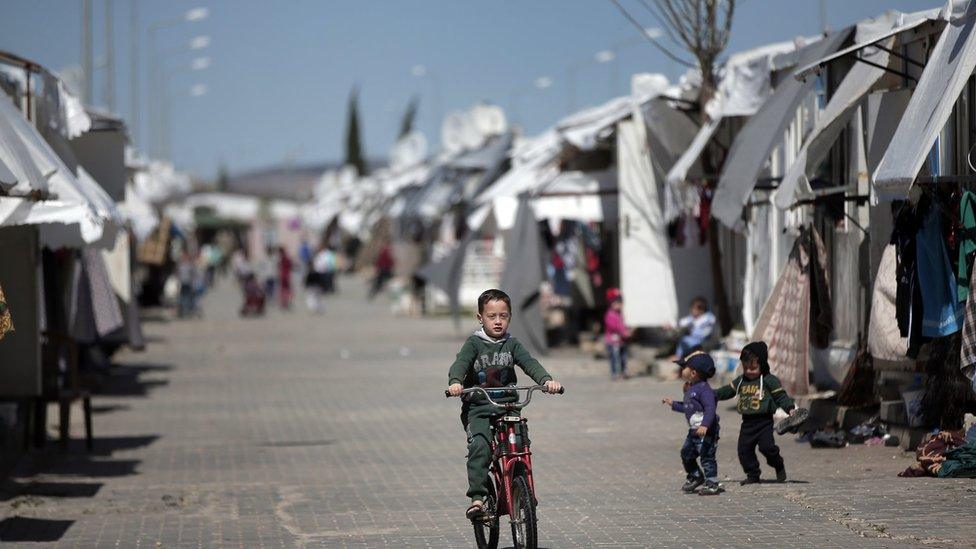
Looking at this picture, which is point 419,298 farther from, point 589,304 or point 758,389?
point 758,389

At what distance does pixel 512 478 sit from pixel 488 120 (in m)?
29.2

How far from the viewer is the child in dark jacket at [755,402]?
10.5m

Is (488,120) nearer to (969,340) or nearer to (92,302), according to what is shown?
(92,302)

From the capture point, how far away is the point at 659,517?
378 inches

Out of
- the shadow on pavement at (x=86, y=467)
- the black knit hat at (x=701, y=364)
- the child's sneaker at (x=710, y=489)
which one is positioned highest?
the black knit hat at (x=701, y=364)

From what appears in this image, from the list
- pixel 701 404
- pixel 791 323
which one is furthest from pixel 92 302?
pixel 701 404

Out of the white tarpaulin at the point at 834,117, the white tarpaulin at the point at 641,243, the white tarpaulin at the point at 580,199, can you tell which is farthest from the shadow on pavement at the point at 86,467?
the white tarpaulin at the point at 580,199

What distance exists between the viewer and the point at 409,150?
57344 mm

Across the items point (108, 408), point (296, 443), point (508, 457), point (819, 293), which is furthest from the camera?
point (108, 408)

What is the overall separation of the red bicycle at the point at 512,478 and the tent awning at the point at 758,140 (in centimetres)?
662

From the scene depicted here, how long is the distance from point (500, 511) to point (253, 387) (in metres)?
13.5

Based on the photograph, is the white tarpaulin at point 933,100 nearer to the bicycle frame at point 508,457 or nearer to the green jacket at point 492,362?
the green jacket at point 492,362

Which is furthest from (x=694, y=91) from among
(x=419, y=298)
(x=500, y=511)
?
(x=419, y=298)

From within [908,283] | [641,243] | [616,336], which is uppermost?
[641,243]
